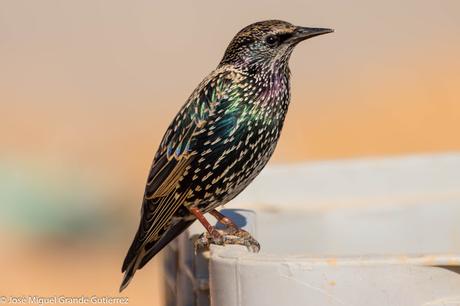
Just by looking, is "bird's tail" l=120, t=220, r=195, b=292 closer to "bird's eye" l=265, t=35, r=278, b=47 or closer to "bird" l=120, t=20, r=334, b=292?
"bird" l=120, t=20, r=334, b=292

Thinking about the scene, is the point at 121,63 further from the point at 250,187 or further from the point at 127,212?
the point at 250,187

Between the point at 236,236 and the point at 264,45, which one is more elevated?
the point at 264,45

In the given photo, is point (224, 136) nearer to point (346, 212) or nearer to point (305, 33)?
point (305, 33)

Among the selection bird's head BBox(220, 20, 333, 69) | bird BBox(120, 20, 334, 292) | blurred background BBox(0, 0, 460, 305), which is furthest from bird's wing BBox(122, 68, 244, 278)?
blurred background BBox(0, 0, 460, 305)

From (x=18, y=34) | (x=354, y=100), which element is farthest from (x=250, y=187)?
(x=18, y=34)

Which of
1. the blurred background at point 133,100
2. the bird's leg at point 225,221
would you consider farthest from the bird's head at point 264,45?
the blurred background at point 133,100

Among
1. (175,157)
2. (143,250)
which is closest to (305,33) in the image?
(175,157)

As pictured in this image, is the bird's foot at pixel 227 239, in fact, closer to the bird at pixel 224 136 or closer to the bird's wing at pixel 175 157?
the bird at pixel 224 136
